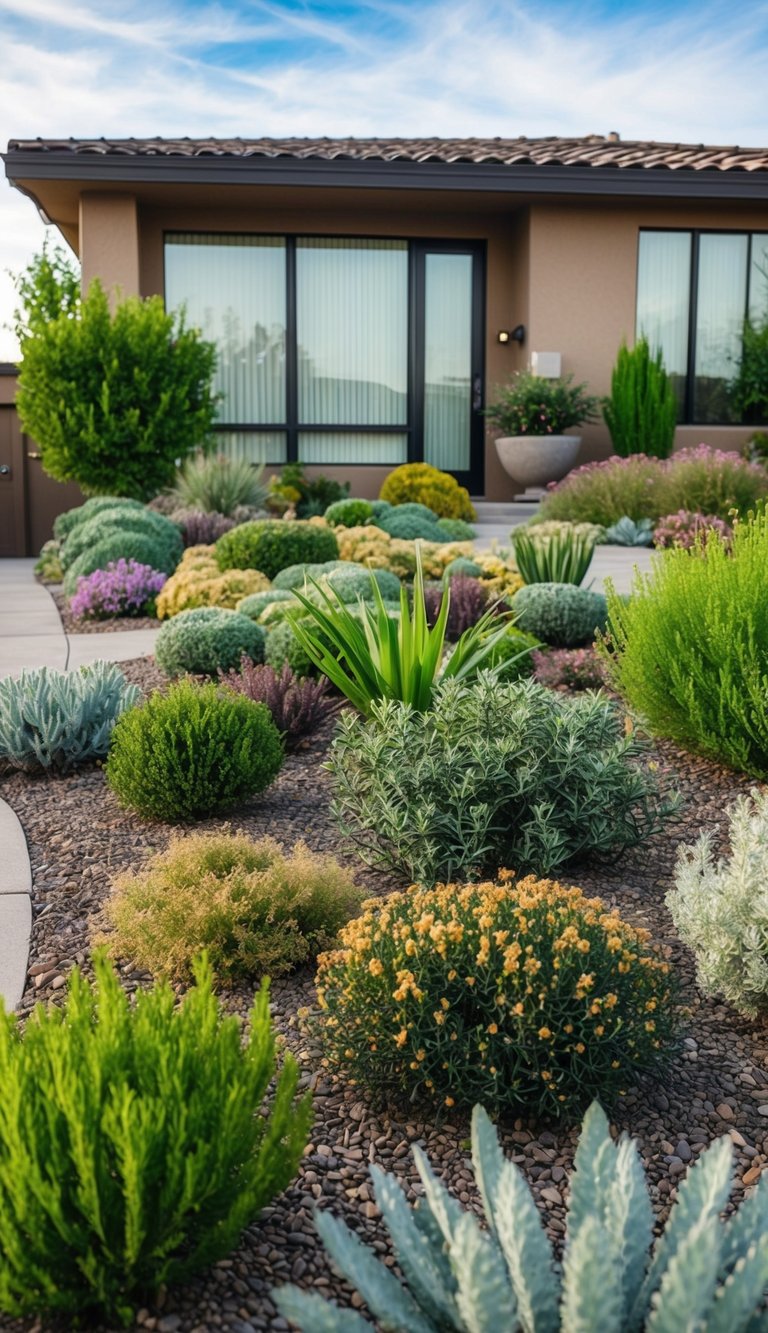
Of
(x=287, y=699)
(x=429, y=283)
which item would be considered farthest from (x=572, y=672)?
(x=429, y=283)

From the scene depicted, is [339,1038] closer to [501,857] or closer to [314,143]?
[501,857]

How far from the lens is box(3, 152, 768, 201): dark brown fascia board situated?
13867 millimetres

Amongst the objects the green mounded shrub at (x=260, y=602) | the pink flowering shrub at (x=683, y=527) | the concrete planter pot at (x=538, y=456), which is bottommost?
the green mounded shrub at (x=260, y=602)

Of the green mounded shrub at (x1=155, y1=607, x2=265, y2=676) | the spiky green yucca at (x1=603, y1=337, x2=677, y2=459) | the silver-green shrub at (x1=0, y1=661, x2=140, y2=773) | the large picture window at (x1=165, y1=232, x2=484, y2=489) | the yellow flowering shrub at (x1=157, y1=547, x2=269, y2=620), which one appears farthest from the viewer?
the large picture window at (x1=165, y1=232, x2=484, y2=489)

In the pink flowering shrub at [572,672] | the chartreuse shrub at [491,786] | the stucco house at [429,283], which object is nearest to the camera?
the chartreuse shrub at [491,786]

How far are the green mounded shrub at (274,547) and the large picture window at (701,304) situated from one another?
7.85 meters

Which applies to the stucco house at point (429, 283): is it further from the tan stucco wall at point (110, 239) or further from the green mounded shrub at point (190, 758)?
the green mounded shrub at point (190, 758)

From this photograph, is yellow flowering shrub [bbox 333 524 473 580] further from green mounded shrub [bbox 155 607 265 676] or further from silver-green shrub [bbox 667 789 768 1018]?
silver-green shrub [bbox 667 789 768 1018]

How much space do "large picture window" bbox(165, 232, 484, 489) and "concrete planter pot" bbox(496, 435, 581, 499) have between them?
1.21 metres

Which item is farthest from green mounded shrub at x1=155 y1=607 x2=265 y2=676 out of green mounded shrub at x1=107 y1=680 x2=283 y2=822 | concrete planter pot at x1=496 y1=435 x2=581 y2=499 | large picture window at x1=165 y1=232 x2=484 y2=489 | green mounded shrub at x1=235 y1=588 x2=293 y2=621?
large picture window at x1=165 y1=232 x2=484 y2=489

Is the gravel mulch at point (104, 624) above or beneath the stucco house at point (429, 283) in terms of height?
beneath

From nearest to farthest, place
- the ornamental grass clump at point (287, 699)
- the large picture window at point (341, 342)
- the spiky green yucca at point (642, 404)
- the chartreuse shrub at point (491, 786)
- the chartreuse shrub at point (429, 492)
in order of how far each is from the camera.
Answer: the chartreuse shrub at point (491, 786), the ornamental grass clump at point (287, 699), the chartreuse shrub at point (429, 492), the spiky green yucca at point (642, 404), the large picture window at point (341, 342)

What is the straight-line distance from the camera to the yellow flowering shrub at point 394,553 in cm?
934

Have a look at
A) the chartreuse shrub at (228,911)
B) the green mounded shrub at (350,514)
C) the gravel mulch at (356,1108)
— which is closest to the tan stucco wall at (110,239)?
the green mounded shrub at (350,514)
